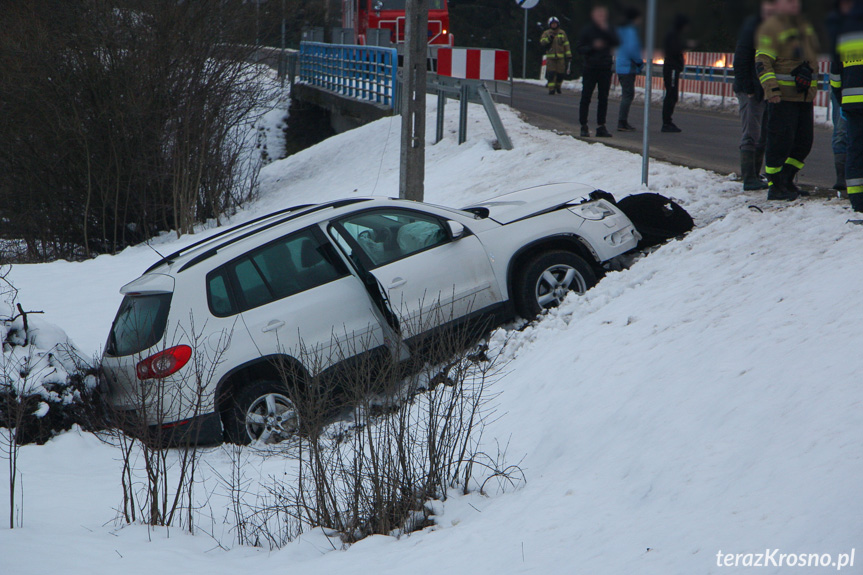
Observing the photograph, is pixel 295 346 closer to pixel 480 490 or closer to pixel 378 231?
pixel 378 231

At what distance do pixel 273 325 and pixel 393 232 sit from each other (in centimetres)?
127

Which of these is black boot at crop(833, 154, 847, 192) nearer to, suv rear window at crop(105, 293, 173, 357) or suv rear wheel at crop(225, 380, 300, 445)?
suv rear wheel at crop(225, 380, 300, 445)

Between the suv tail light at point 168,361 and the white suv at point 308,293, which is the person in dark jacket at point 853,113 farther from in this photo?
the suv tail light at point 168,361

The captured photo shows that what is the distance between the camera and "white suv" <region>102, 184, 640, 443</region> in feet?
19.4

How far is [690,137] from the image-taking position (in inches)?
560

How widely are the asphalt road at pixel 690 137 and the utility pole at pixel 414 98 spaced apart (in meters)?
3.26

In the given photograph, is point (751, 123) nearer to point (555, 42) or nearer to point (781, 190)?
point (781, 190)

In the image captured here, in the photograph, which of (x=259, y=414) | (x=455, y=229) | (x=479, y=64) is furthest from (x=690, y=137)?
(x=259, y=414)

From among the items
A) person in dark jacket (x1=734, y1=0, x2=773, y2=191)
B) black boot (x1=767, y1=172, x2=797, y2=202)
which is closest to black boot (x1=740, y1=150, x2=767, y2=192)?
person in dark jacket (x1=734, y1=0, x2=773, y2=191)

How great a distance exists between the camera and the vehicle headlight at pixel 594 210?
7375 millimetres

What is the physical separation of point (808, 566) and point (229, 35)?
17643 mm

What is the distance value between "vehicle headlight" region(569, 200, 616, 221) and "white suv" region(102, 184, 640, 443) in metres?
0.03

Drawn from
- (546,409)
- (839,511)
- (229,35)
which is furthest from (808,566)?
(229,35)

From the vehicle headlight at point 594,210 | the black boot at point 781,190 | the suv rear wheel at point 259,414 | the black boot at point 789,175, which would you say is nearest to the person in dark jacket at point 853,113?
the black boot at point 789,175
